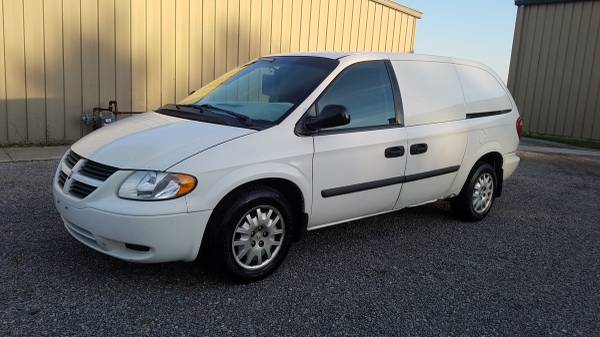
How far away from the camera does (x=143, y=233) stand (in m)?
3.35

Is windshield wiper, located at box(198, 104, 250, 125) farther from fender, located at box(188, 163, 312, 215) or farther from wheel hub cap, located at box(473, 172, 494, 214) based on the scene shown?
wheel hub cap, located at box(473, 172, 494, 214)

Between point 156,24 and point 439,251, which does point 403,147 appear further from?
point 156,24

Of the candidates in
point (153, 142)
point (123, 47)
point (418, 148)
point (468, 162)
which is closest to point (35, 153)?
point (123, 47)

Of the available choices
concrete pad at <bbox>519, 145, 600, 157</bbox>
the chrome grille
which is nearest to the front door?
the chrome grille

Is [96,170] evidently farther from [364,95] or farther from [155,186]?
[364,95]

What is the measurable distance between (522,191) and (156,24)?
6.26 metres

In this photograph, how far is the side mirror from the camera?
395cm

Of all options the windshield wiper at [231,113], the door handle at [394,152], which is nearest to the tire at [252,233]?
the windshield wiper at [231,113]

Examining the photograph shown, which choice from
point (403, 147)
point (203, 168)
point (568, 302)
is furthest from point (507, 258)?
point (203, 168)

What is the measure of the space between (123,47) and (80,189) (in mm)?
5834

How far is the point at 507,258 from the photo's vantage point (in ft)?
15.3

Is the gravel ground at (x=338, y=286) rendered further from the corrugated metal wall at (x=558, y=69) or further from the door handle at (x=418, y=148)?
the corrugated metal wall at (x=558, y=69)

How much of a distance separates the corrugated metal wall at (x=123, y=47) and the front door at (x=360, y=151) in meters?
5.59

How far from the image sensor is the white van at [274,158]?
3.43m
